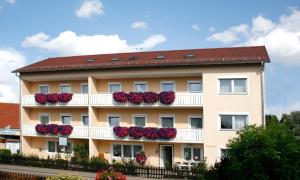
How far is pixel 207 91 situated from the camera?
2606cm

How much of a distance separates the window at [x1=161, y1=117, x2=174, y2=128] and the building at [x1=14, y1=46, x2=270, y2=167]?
0.08 m

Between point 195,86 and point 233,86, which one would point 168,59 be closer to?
point 195,86

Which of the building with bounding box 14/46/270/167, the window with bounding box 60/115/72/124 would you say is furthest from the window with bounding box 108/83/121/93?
the window with bounding box 60/115/72/124

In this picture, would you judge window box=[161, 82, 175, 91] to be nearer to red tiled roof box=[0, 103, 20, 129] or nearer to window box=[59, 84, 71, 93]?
window box=[59, 84, 71, 93]

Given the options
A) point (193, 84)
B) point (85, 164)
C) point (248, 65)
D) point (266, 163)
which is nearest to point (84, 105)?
point (85, 164)

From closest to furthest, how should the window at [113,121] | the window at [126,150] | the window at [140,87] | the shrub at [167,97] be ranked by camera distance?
the shrub at [167,97] < the window at [140,87] < the window at [126,150] < the window at [113,121]

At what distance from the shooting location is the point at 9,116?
41.6 m

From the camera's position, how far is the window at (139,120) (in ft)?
95.8

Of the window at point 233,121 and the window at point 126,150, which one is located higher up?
the window at point 233,121

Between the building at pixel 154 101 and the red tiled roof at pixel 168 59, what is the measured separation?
0.22 feet

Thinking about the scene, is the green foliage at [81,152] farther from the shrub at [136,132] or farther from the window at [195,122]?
the window at [195,122]

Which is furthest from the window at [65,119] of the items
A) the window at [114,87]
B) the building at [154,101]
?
the window at [114,87]

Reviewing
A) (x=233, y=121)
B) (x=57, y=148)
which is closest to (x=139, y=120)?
(x=233, y=121)

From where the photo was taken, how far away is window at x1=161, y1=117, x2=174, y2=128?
28.4 m
